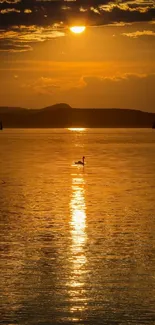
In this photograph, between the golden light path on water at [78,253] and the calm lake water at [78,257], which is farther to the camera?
the golden light path on water at [78,253]

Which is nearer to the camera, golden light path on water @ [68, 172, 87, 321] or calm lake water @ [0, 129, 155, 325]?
calm lake water @ [0, 129, 155, 325]

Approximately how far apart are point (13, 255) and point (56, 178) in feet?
122

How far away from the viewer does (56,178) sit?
209 ft

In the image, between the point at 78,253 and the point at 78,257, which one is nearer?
the point at 78,257

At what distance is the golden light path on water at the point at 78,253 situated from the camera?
804 inches

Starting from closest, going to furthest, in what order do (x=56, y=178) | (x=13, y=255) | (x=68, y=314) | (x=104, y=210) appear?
(x=68, y=314) → (x=13, y=255) → (x=104, y=210) → (x=56, y=178)

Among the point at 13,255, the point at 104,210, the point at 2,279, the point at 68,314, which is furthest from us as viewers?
the point at 104,210

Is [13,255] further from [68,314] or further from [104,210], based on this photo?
[104,210]

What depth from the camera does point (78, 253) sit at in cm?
2689

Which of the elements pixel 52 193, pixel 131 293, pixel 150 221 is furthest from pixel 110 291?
pixel 52 193

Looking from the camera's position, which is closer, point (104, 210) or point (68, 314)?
point (68, 314)

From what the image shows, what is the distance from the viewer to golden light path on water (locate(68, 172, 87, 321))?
20.4 metres

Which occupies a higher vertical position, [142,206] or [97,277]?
[97,277]

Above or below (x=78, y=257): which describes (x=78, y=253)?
below
